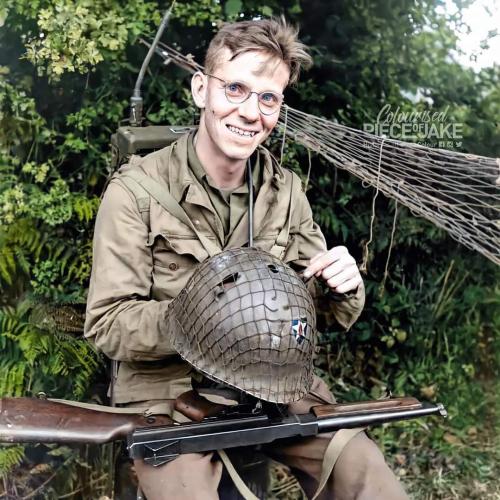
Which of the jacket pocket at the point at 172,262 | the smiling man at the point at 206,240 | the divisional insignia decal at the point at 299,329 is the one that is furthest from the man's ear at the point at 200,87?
the divisional insignia decal at the point at 299,329

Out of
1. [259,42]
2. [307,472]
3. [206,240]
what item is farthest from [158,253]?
[307,472]

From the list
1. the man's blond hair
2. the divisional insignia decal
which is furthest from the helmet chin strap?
the divisional insignia decal

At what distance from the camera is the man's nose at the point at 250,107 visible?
263 centimetres

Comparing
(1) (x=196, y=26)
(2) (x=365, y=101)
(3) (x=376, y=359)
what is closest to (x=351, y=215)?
(2) (x=365, y=101)

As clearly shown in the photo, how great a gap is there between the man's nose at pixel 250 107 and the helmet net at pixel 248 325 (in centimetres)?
59

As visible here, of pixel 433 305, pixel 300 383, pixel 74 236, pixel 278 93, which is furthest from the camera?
pixel 433 305

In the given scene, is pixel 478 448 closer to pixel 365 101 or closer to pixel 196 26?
pixel 365 101

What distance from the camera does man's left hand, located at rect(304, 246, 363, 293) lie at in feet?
8.42

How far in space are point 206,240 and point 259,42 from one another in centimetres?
75

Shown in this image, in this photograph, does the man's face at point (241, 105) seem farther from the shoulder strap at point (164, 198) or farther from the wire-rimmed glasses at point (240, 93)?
the shoulder strap at point (164, 198)

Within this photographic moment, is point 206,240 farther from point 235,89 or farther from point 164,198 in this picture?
point 235,89

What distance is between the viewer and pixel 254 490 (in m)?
3.06

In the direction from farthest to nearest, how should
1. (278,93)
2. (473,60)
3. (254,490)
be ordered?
1. (473,60)
2. (254,490)
3. (278,93)

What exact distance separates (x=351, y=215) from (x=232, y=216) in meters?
1.42
